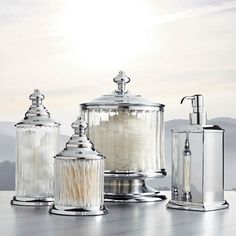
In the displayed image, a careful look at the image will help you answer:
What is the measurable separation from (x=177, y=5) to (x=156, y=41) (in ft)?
0.47

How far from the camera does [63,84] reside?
2.28 meters

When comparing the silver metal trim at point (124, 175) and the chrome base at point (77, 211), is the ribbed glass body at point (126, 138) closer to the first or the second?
the silver metal trim at point (124, 175)

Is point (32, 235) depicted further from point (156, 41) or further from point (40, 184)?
point (156, 41)

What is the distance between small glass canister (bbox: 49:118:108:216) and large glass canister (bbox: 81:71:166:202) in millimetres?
154

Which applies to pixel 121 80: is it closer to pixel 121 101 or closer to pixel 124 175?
pixel 121 101

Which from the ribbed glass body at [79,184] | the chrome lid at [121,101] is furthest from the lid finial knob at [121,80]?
the ribbed glass body at [79,184]

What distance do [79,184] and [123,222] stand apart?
0.35 ft

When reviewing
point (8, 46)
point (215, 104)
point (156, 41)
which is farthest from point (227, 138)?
point (8, 46)

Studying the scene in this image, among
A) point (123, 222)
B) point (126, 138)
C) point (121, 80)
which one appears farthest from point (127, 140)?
point (123, 222)

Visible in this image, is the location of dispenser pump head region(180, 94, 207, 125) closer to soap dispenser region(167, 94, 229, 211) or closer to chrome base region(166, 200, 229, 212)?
soap dispenser region(167, 94, 229, 211)

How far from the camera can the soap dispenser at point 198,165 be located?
1132 mm

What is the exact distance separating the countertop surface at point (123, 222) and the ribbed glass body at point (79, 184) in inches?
1.2

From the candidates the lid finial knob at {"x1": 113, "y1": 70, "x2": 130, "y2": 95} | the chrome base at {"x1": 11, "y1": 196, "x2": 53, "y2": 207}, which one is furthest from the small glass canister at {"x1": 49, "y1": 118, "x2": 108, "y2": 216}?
the lid finial knob at {"x1": 113, "y1": 70, "x2": 130, "y2": 95}

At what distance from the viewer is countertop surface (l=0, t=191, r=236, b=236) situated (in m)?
0.88
